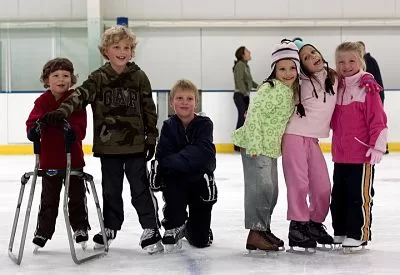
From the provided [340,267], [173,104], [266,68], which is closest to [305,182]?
[340,267]

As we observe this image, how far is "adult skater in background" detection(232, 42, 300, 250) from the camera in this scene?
3752 mm

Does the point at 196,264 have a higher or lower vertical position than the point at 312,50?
lower

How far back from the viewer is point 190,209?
4.01 metres

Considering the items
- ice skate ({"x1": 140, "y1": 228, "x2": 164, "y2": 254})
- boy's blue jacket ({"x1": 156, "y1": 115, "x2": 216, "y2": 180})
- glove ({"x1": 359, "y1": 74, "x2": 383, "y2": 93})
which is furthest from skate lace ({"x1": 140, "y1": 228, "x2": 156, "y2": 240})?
glove ({"x1": 359, "y1": 74, "x2": 383, "y2": 93})

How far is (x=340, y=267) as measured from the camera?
3.52 metres

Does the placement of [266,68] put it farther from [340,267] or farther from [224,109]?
[340,267]

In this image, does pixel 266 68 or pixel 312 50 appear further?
pixel 266 68

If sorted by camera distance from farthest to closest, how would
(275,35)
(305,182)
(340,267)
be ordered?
(275,35), (305,182), (340,267)

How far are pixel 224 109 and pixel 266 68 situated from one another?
2.47 meters

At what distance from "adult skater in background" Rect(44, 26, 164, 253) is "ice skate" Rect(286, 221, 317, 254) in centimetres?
64

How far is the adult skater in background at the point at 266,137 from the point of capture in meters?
3.75

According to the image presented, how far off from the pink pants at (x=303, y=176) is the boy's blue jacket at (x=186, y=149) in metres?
0.38

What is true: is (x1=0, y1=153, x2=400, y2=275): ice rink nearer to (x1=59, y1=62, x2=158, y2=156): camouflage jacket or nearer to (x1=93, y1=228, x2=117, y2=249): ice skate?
(x1=93, y1=228, x2=117, y2=249): ice skate

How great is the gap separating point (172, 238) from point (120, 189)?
0.35 metres
